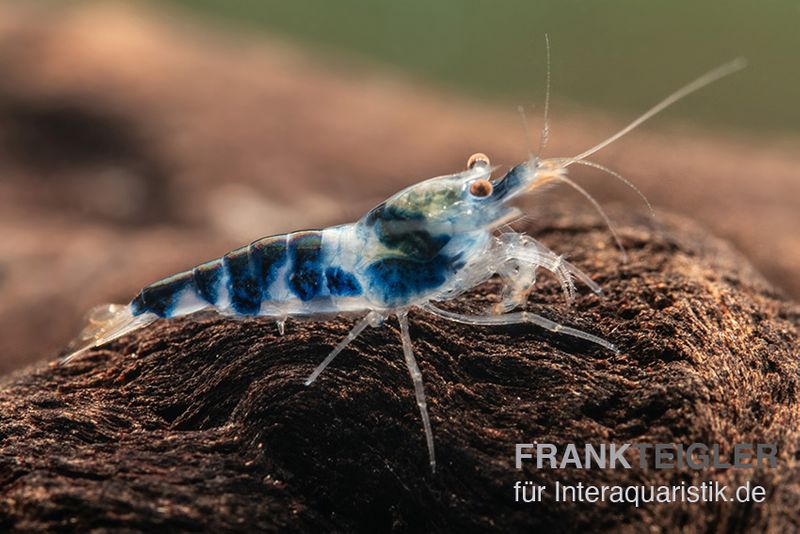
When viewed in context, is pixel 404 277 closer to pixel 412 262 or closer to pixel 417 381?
pixel 412 262

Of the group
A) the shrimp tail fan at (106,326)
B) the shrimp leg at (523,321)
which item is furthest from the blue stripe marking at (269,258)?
the shrimp leg at (523,321)

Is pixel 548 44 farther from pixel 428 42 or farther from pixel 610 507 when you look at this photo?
pixel 428 42

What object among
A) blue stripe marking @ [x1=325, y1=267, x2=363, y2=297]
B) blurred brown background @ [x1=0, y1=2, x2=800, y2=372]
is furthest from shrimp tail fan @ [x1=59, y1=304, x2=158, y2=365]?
blurred brown background @ [x1=0, y1=2, x2=800, y2=372]

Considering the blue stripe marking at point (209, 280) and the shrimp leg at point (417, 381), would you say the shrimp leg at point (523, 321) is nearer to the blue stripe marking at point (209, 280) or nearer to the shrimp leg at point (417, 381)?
the shrimp leg at point (417, 381)

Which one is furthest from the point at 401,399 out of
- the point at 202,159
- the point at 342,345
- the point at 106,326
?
the point at 202,159

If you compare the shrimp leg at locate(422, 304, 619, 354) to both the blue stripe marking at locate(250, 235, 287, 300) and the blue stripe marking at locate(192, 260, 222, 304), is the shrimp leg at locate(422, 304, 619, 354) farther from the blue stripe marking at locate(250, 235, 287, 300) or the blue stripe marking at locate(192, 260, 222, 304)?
the blue stripe marking at locate(192, 260, 222, 304)

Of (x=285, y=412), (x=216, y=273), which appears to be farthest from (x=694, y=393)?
(x=216, y=273)

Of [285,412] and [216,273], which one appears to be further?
[216,273]
